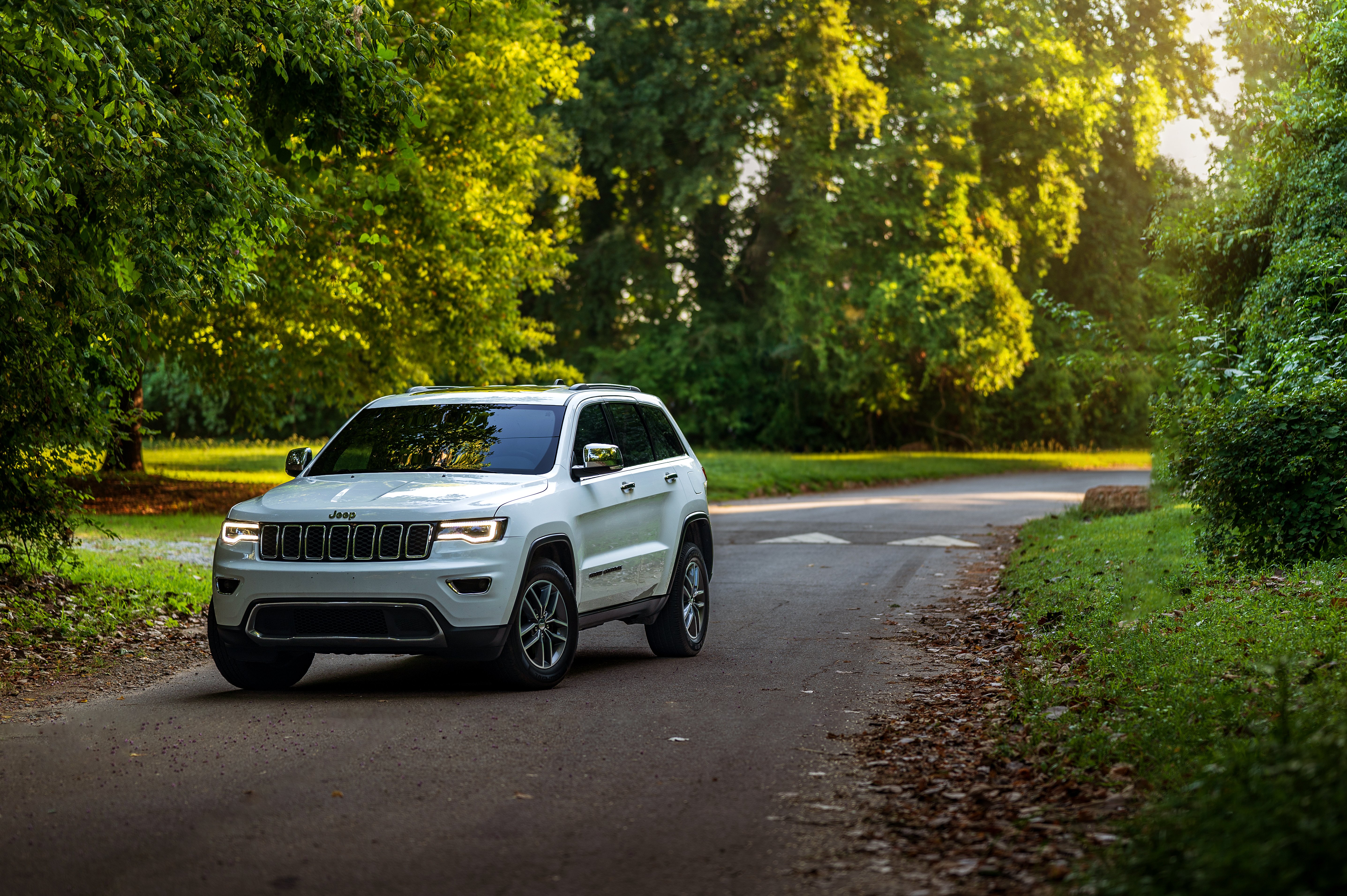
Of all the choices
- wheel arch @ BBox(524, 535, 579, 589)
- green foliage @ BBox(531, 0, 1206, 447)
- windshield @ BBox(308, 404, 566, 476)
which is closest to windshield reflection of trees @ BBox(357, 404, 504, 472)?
windshield @ BBox(308, 404, 566, 476)

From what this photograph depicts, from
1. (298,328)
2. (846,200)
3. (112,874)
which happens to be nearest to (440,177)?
(298,328)

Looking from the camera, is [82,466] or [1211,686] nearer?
[1211,686]

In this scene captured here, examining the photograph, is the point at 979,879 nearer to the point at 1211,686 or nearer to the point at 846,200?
the point at 1211,686

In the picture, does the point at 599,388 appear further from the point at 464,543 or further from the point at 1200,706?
the point at 1200,706

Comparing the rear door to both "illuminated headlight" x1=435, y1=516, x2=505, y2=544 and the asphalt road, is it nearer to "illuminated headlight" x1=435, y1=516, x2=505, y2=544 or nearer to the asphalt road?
the asphalt road

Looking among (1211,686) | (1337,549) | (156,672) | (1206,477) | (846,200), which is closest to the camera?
(1211,686)

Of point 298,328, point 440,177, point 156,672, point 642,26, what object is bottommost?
point 156,672

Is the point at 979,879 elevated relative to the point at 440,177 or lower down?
lower down

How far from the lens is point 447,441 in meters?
9.77

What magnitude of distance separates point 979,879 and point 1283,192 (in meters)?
12.5

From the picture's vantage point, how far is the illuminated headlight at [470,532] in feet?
28.1

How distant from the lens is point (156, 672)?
407 inches

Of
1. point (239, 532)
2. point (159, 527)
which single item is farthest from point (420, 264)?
point (239, 532)

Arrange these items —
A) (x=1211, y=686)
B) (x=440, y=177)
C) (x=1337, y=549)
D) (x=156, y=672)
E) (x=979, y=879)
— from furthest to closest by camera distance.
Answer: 1. (x=440, y=177)
2. (x=1337, y=549)
3. (x=156, y=672)
4. (x=1211, y=686)
5. (x=979, y=879)
